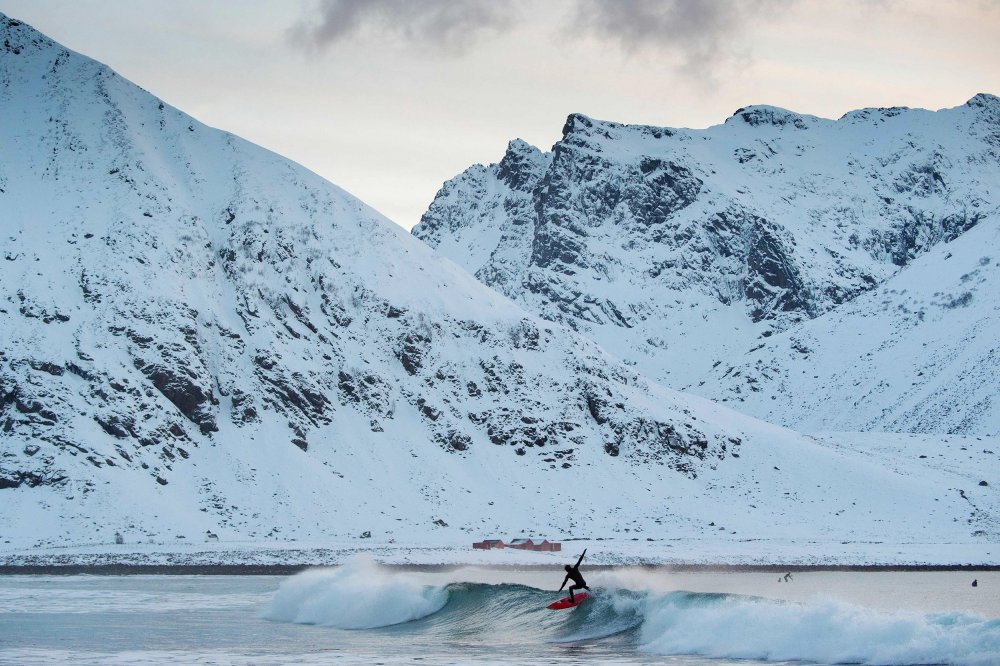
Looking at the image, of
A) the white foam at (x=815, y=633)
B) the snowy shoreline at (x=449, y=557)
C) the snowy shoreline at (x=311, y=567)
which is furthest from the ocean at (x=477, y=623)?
the snowy shoreline at (x=449, y=557)

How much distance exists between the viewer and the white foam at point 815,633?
33469mm

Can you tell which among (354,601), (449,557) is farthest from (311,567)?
(354,601)

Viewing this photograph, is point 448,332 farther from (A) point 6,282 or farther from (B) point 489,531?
(A) point 6,282

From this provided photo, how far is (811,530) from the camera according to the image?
350ft

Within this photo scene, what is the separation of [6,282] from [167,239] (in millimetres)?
15999

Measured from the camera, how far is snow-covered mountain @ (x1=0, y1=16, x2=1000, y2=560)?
96.0 meters

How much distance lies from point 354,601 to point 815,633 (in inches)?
871

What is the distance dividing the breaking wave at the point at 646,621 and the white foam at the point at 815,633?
0.12 ft

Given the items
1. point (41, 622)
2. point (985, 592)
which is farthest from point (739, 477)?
point (41, 622)

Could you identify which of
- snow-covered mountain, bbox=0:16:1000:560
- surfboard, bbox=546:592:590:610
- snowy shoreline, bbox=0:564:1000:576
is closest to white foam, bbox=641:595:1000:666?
surfboard, bbox=546:592:590:610

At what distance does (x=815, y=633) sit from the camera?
36375 mm

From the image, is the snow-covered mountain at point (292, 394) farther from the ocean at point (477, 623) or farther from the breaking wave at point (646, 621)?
the breaking wave at point (646, 621)

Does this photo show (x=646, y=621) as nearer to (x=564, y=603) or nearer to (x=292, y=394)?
(x=564, y=603)

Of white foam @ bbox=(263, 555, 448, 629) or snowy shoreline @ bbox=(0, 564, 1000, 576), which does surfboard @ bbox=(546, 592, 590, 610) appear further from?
A: snowy shoreline @ bbox=(0, 564, 1000, 576)
